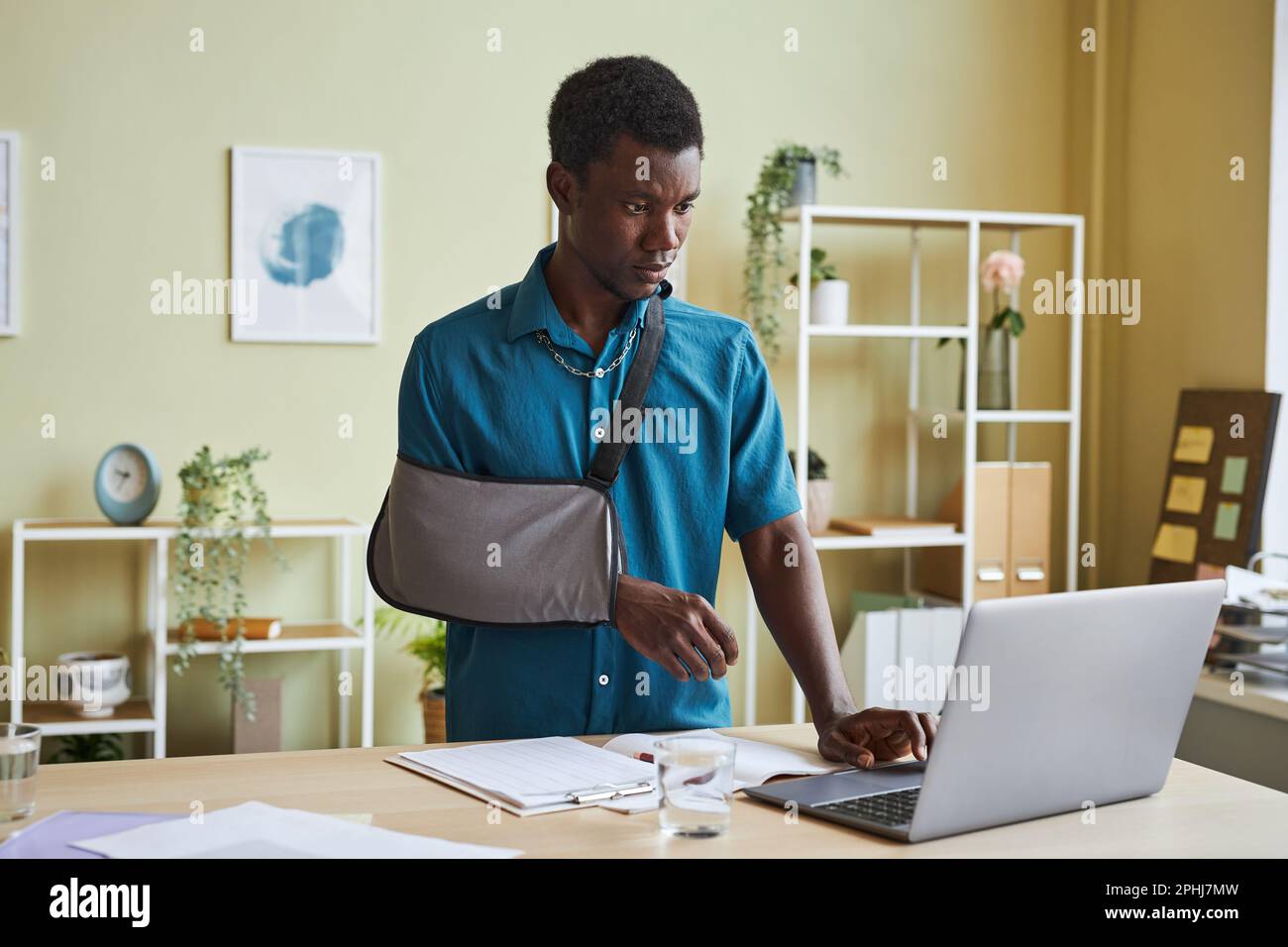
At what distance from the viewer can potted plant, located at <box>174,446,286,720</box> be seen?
3.21 m

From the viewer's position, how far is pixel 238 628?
3.22 metres

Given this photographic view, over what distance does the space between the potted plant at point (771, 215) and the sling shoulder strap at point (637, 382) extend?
1994mm

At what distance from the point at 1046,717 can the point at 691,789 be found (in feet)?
1.07

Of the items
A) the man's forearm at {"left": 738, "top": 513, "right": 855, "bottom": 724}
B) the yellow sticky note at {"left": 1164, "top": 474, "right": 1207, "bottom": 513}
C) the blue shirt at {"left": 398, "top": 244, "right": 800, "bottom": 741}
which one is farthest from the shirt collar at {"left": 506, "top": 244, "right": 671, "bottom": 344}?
the yellow sticky note at {"left": 1164, "top": 474, "right": 1207, "bottom": 513}

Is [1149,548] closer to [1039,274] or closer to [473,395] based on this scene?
[1039,274]

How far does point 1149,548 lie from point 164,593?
2735 millimetres

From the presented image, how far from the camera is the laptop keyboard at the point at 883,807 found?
3.86 feet

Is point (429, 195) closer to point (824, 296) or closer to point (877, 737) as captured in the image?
point (824, 296)

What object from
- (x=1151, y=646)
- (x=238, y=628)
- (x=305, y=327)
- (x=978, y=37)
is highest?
(x=978, y=37)

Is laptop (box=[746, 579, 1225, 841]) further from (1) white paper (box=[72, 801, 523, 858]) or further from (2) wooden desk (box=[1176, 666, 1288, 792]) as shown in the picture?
(2) wooden desk (box=[1176, 666, 1288, 792])

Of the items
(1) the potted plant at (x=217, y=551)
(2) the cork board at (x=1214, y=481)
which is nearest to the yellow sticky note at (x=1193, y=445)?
(2) the cork board at (x=1214, y=481)

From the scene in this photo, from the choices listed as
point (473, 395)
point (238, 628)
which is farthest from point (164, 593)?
point (473, 395)
